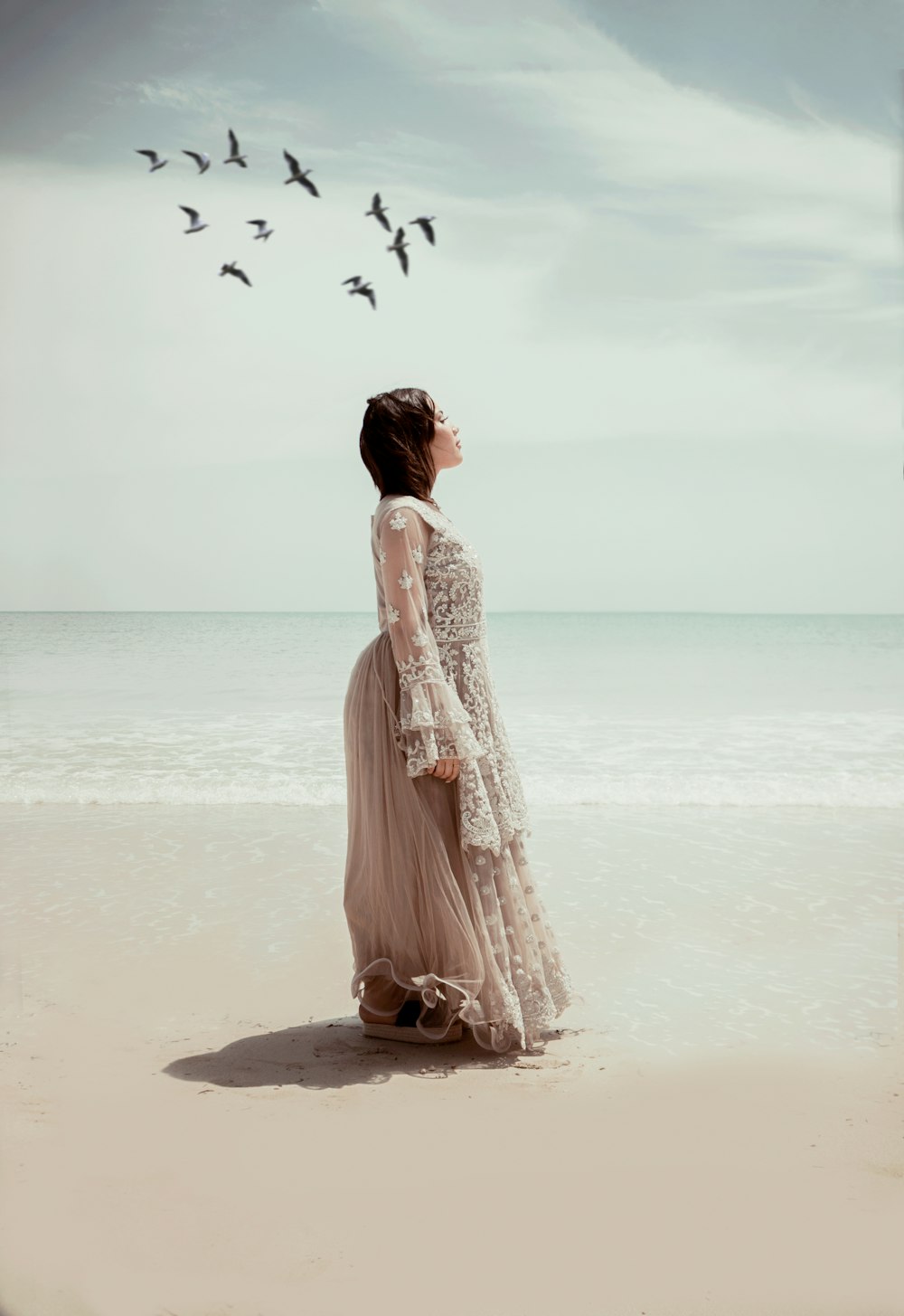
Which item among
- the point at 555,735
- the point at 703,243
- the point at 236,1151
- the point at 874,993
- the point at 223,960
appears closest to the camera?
the point at 236,1151

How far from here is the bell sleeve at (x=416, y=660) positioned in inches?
98.4

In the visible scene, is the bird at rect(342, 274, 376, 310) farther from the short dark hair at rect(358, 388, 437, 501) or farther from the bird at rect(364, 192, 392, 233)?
the short dark hair at rect(358, 388, 437, 501)

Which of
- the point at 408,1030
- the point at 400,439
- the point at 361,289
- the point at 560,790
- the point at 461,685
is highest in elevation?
the point at 361,289

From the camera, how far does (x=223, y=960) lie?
3.46 meters

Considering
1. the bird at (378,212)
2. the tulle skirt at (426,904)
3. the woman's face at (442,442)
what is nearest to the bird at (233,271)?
the bird at (378,212)

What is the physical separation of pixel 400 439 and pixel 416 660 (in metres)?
0.55

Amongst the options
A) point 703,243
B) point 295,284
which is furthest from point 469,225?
point 703,243

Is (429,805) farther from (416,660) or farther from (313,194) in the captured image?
(313,194)

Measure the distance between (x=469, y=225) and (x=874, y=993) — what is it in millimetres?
6612

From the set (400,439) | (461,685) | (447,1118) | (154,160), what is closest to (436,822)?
(461,685)

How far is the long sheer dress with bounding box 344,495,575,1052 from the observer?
99.2 inches

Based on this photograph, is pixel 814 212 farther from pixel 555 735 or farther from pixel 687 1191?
pixel 687 1191

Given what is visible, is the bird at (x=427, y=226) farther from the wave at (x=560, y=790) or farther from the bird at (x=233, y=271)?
the wave at (x=560, y=790)

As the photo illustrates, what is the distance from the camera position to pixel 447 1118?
2174mm
